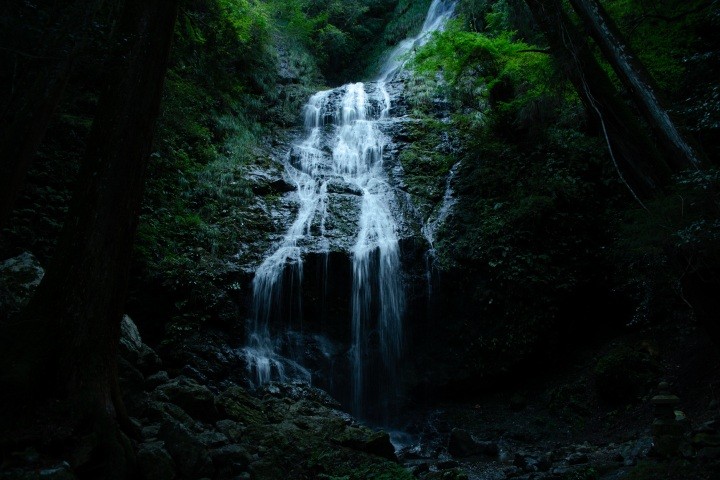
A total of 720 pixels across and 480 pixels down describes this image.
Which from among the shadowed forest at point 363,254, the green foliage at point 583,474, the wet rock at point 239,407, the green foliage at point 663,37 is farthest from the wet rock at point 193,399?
the green foliage at point 663,37

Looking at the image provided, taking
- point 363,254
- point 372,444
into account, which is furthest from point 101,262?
point 363,254

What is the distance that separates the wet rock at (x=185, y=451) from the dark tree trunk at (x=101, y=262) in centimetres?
51

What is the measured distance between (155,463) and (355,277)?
7.05m

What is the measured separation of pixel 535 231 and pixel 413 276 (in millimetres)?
3108

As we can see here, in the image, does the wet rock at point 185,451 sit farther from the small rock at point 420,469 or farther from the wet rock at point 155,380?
the small rock at point 420,469

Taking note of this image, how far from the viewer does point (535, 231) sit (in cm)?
1045

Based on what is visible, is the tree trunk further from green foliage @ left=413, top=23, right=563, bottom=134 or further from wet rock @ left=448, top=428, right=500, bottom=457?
wet rock @ left=448, top=428, right=500, bottom=457

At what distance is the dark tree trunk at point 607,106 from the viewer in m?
6.58

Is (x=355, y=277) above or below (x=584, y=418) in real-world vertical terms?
above

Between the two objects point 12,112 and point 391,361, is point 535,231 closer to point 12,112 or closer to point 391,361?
point 391,361

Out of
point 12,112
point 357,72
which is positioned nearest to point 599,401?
point 12,112

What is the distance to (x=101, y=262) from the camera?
3777 millimetres

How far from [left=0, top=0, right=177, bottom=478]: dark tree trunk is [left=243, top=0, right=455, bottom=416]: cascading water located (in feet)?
17.4

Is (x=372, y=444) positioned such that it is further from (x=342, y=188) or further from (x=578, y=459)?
(x=342, y=188)
